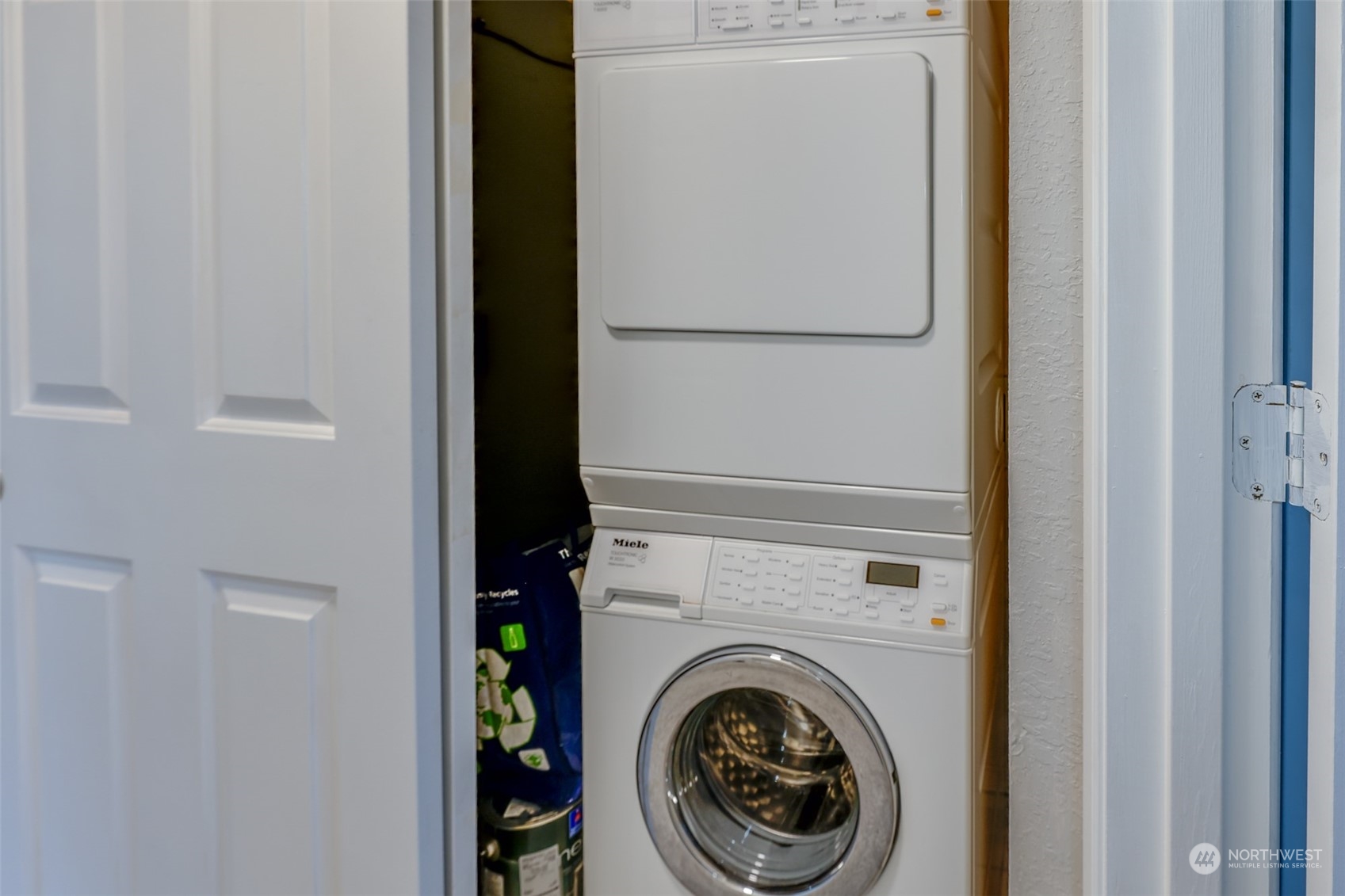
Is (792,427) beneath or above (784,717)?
above

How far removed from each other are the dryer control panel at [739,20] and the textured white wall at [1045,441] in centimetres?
14

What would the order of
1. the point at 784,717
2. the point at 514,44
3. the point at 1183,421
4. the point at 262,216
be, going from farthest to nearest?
the point at 514,44 → the point at 784,717 → the point at 262,216 → the point at 1183,421

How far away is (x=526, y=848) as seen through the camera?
172 centimetres

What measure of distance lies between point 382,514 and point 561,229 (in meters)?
0.85

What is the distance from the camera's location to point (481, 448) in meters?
1.94

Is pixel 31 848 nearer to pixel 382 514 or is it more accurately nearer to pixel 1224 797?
pixel 382 514

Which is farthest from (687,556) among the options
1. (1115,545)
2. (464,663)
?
(1115,545)

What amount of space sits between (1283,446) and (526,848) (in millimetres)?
1306

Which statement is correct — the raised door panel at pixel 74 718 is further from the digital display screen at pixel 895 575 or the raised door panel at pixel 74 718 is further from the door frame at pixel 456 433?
the digital display screen at pixel 895 575

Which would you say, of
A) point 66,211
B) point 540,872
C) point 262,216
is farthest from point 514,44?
point 540,872

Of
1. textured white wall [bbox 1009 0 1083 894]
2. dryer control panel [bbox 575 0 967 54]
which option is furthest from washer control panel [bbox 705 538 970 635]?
dryer control panel [bbox 575 0 967 54]

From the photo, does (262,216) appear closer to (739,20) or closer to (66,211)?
(66,211)

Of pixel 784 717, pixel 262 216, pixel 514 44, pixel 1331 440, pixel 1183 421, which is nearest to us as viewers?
pixel 1331 440

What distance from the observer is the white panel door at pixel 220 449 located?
1.37 metres
